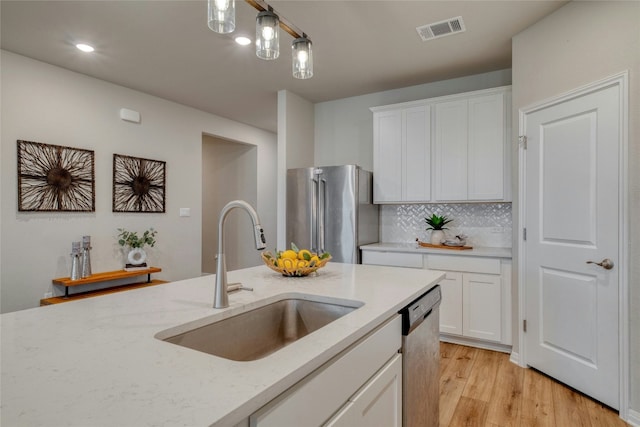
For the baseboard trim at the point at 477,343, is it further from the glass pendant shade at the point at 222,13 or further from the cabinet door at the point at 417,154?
the glass pendant shade at the point at 222,13

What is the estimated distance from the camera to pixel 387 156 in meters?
3.85

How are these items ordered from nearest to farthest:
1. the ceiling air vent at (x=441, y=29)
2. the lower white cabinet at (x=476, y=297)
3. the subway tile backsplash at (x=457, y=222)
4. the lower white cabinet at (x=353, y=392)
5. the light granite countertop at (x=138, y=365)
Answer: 1. the light granite countertop at (x=138, y=365)
2. the lower white cabinet at (x=353, y=392)
3. the ceiling air vent at (x=441, y=29)
4. the lower white cabinet at (x=476, y=297)
5. the subway tile backsplash at (x=457, y=222)

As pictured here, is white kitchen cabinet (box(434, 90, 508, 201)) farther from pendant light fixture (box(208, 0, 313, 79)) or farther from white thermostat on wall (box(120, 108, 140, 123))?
white thermostat on wall (box(120, 108, 140, 123))

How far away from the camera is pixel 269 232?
6.42 metres

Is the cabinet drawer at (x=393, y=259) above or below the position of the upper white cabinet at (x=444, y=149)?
below

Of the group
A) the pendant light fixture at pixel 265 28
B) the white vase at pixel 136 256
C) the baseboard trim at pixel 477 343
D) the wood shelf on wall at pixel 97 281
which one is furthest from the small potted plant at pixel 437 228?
the white vase at pixel 136 256

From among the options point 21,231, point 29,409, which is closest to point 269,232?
point 21,231

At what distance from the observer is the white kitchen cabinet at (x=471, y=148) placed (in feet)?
10.7

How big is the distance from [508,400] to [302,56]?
248cm

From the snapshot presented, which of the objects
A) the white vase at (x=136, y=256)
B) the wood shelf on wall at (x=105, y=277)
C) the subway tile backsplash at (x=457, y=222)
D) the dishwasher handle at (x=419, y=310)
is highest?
Result: the subway tile backsplash at (x=457, y=222)

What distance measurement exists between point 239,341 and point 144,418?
691 mm

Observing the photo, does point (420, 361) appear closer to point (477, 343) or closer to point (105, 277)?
point (477, 343)

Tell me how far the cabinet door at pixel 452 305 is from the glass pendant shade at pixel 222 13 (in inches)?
109

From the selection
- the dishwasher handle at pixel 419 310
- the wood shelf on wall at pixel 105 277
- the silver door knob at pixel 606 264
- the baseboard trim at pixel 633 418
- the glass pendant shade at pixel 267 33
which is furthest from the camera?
the wood shelf on wall at pixel 105 277
